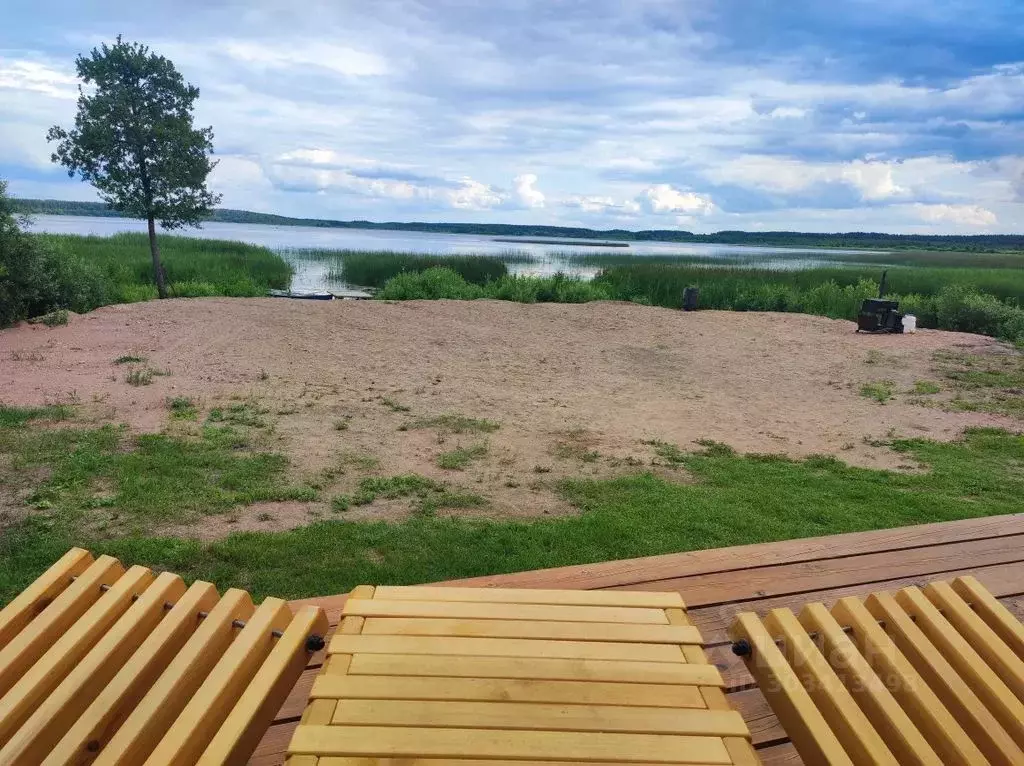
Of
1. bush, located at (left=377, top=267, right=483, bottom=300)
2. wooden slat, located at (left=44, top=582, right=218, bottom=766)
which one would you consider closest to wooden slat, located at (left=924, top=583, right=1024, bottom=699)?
wooden slat, located at (left=44, top=582, right=218, bottom=766)

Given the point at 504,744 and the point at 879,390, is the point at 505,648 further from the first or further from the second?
the point at 879,390

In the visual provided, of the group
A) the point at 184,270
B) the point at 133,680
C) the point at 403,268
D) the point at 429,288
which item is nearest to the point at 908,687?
the point at 133,680

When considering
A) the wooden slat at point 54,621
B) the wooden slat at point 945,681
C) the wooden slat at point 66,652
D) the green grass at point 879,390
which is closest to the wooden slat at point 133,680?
the wooden slat at point 66,652

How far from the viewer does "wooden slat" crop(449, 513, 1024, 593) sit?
280 cm

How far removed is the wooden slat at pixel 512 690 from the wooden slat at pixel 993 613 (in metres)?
0.98

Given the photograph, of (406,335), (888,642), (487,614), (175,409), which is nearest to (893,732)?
(888,642)

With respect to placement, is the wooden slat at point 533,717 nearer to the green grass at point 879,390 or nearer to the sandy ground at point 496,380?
the sandy ground at point 496,380

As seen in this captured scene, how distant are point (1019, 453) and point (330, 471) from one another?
5.78 metres

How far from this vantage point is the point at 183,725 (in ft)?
5.05

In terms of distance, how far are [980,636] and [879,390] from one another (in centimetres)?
749

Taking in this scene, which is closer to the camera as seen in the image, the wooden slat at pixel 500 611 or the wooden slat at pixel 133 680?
the wooden slat at pixel 133 680

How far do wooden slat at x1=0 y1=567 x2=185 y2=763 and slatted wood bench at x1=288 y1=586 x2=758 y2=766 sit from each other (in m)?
0.55

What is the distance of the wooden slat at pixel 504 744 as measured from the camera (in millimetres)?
1444

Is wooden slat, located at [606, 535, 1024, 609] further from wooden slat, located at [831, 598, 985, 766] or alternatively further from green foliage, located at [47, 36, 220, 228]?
green foliage, located at [47, 36, 220, 228]
